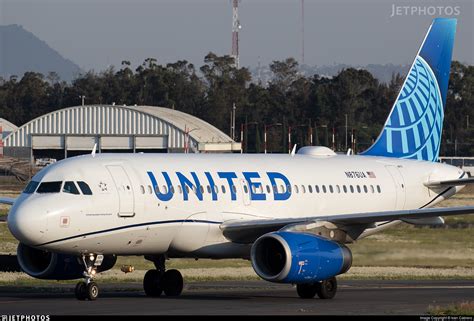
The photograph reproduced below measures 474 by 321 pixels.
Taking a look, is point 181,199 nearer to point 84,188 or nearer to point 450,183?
point 84,188

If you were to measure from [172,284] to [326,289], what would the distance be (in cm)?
450

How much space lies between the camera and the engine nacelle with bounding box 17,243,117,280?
32.3 meters

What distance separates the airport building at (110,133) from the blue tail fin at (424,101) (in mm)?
71684

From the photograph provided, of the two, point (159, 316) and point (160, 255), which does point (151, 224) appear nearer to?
point (160, 255)

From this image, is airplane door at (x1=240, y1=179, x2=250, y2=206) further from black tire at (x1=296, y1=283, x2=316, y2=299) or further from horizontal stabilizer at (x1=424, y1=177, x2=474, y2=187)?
horizontal stabilizer at (x1=424, y1=177, x2=474, y2=187)

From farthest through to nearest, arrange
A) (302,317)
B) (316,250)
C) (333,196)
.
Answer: (333,196) < (316,250) < (302,317)

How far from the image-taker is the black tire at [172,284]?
33312 millimetres

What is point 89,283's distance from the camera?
29.9 meters

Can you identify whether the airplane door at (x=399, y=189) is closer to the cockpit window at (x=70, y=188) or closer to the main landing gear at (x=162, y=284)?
the main landing gear at (x=162, y=284)

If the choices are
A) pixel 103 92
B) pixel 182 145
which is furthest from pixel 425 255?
pixel 103 92

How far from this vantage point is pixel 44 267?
32.8 meters

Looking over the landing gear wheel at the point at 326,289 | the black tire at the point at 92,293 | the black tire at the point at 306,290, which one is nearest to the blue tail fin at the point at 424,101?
the black tire at the point at 306,290

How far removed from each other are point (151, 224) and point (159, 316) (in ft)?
19.3

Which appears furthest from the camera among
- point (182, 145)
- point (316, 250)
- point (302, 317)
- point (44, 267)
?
point (182, 145)
